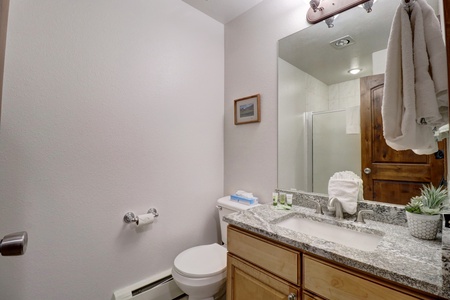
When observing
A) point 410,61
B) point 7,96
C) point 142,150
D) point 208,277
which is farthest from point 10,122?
point 410,61

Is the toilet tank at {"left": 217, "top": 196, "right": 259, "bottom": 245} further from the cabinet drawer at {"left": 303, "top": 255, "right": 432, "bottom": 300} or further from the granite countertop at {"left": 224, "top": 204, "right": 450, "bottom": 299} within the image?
the cabinet drawer at {"left": 303, "top": 255, "right": 432, "bottom": 300}

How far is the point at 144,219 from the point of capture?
1.33m

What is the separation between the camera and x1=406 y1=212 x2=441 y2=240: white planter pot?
792 millimetres

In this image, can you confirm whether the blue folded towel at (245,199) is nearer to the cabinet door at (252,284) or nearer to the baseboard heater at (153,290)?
the cabinet door at (252,284)

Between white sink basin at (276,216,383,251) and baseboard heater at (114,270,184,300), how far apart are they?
0.98 metres

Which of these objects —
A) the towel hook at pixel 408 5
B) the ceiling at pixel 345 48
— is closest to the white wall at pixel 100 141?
the ceiling at pixel 345 48

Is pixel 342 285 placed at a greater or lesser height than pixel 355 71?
lesser

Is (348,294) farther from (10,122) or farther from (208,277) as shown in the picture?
(10,122)

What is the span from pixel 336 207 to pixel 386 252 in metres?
0.38

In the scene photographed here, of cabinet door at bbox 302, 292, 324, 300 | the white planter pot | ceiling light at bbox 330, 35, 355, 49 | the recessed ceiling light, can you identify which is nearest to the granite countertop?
the white planter pot

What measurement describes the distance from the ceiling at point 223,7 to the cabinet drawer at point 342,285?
188 centimetres

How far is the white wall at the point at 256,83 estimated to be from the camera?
153cm

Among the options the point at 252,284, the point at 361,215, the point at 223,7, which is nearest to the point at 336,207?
the point at 361,215

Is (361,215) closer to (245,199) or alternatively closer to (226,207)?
(245,199)
